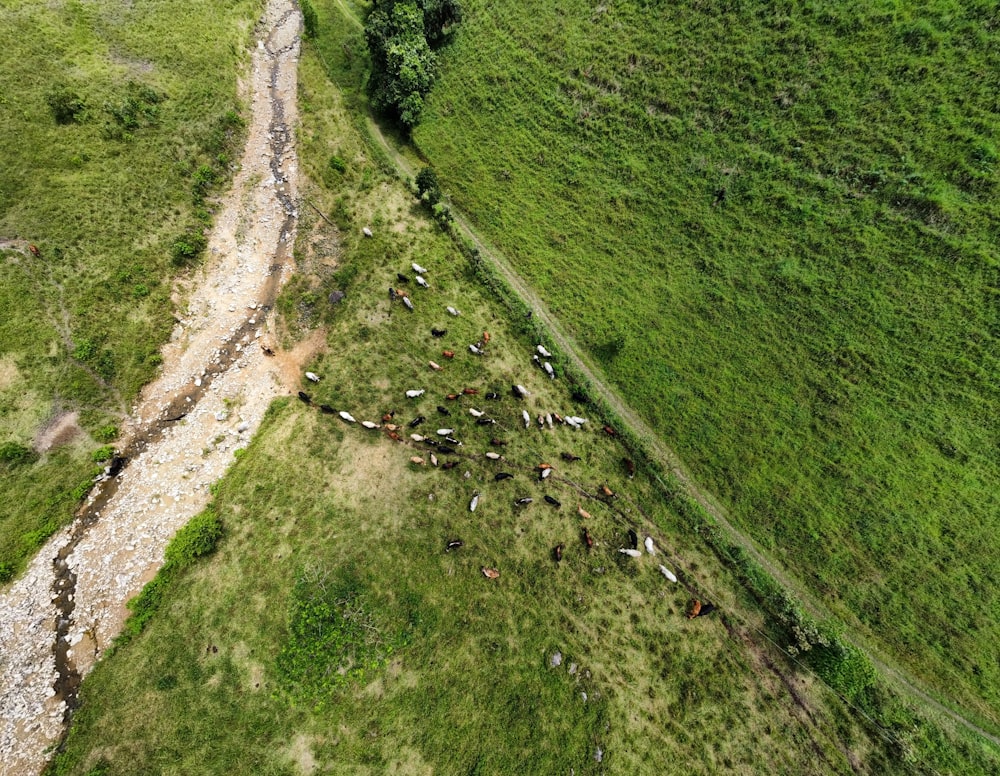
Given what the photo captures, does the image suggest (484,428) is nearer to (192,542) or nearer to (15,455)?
(192,542)

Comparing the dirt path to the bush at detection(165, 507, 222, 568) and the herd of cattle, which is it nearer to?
the bush at detection(165, 507, 222, 568)

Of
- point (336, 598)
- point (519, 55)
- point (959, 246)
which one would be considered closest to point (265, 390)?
point (336, 598)

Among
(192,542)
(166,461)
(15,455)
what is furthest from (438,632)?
(15,455)

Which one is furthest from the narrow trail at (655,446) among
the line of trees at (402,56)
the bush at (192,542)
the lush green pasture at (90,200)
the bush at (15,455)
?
the bush at (15,455)

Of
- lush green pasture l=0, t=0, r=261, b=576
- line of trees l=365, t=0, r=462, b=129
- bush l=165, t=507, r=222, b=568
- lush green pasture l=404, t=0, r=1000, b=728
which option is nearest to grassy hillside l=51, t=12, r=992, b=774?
bush l=165, t=507, r=222, b=568

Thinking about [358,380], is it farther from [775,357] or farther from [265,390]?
[775,357]

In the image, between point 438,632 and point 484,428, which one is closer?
point 438,632

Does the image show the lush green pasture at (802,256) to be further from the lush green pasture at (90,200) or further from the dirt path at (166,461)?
the lush green pasture at (90,200)

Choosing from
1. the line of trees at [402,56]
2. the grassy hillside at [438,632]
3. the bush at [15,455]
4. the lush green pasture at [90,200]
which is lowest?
the grassy hillside at [438,632]
